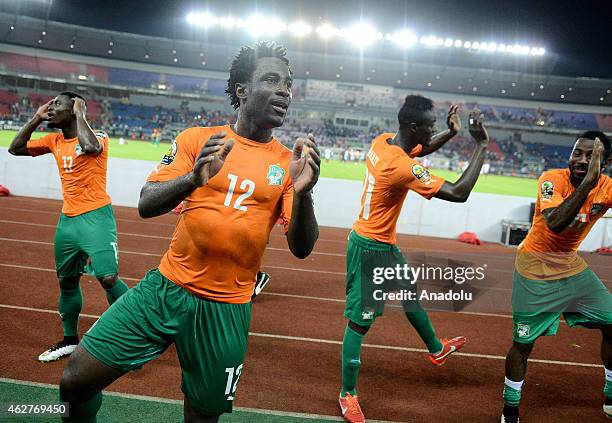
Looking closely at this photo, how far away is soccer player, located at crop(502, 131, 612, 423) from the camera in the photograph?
11.3 feet

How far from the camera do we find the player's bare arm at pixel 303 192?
6.37 feet

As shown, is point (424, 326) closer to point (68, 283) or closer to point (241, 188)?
point (241, 188)

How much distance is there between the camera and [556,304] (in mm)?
3553

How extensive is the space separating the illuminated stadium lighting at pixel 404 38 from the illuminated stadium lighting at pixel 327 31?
4072 mm

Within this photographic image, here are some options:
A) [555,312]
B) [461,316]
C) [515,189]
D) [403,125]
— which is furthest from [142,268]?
[515,189]

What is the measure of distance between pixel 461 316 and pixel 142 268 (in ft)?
16.7

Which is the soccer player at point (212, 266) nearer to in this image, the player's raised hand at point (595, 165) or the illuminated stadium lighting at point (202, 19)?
the player's raised hand at point (595, 165)

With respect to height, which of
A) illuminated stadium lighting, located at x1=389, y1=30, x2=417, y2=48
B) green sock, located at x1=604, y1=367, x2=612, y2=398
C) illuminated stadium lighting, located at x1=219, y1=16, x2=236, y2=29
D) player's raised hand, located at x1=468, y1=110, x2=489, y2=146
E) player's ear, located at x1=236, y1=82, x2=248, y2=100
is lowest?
green sock, located at x1=604, y1=367, x2=612, y2=398

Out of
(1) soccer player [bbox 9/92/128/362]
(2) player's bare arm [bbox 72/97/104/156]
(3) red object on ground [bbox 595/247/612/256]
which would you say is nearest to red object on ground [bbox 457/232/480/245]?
(3) red object on ground [bbox 595/247/612/256]

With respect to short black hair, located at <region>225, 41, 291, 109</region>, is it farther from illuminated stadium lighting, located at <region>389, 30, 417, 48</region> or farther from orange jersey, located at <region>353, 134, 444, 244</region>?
illuminated stadium lighting, located at <region>389, 30, 417, 48</region>

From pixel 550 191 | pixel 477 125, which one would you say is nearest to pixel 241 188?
pixel 477 125

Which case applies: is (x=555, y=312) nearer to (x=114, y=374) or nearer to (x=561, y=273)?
(x=561, y=273)

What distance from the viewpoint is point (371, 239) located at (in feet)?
12.7

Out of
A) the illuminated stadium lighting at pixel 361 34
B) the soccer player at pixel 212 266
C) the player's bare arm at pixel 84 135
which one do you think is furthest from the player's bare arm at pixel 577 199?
the illuminated stadium lighting at pixel 361 34
